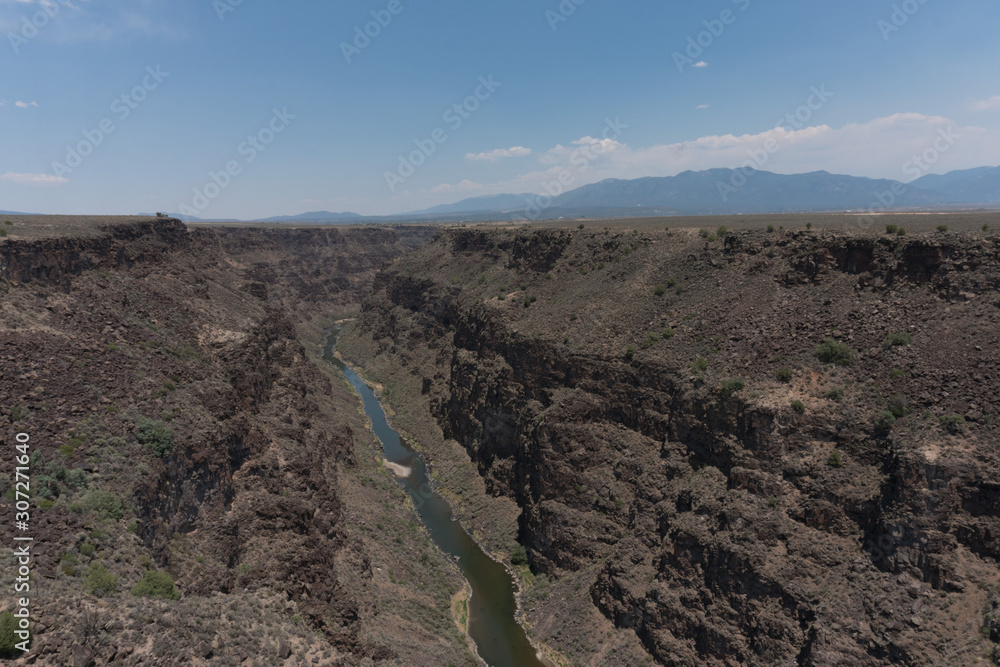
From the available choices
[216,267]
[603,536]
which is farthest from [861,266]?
[216,267]

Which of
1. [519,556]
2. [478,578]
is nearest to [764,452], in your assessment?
[519,556]

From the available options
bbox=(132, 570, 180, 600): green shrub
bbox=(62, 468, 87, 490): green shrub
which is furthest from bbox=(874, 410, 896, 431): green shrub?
bbox=(62, 468, 87, 490): green shrub

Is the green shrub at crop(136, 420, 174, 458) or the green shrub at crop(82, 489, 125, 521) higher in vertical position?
the green shrub at crop(136, 420, 174, 458)

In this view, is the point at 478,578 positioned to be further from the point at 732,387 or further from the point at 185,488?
the point at 732,387

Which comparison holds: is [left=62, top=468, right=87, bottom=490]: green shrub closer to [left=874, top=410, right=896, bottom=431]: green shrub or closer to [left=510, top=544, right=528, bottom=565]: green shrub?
[left=510, top=544, right=528, bottom=565]: green shrub

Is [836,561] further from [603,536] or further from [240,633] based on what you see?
[240,633]

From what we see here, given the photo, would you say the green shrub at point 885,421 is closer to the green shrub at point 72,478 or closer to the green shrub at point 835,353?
the green shrub at point 835,353
